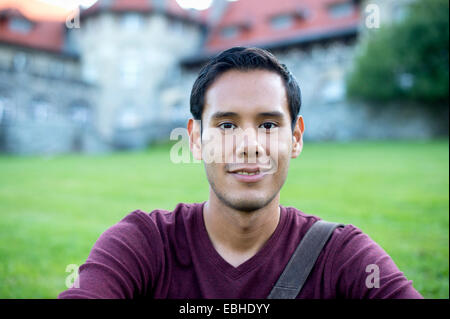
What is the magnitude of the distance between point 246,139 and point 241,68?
0.42m

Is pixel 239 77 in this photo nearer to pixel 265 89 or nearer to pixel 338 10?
pixel 265 89

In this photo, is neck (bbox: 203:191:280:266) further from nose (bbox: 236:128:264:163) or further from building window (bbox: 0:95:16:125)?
building window (bbox: 0:95:16:125)

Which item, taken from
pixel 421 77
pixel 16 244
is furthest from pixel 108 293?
pixel 421 77

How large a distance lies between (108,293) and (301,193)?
19.9ft

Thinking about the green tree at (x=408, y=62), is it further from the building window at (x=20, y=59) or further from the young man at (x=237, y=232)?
the building window at (x=20, y=59)

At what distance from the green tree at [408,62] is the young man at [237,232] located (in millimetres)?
17403

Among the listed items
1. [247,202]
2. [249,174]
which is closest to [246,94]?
[249,174]

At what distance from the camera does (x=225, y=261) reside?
6.18 feet

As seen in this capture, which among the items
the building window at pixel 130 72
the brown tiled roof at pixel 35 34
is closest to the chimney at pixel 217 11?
the building window at pixel 130 72

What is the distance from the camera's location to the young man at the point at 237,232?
5.88 ft

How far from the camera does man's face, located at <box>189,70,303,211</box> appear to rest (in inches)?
75.0

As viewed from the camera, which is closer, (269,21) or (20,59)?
(269,21)

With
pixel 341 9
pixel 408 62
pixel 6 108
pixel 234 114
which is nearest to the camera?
pixel 234 114

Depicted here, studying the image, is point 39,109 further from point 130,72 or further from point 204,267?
point 204,267
